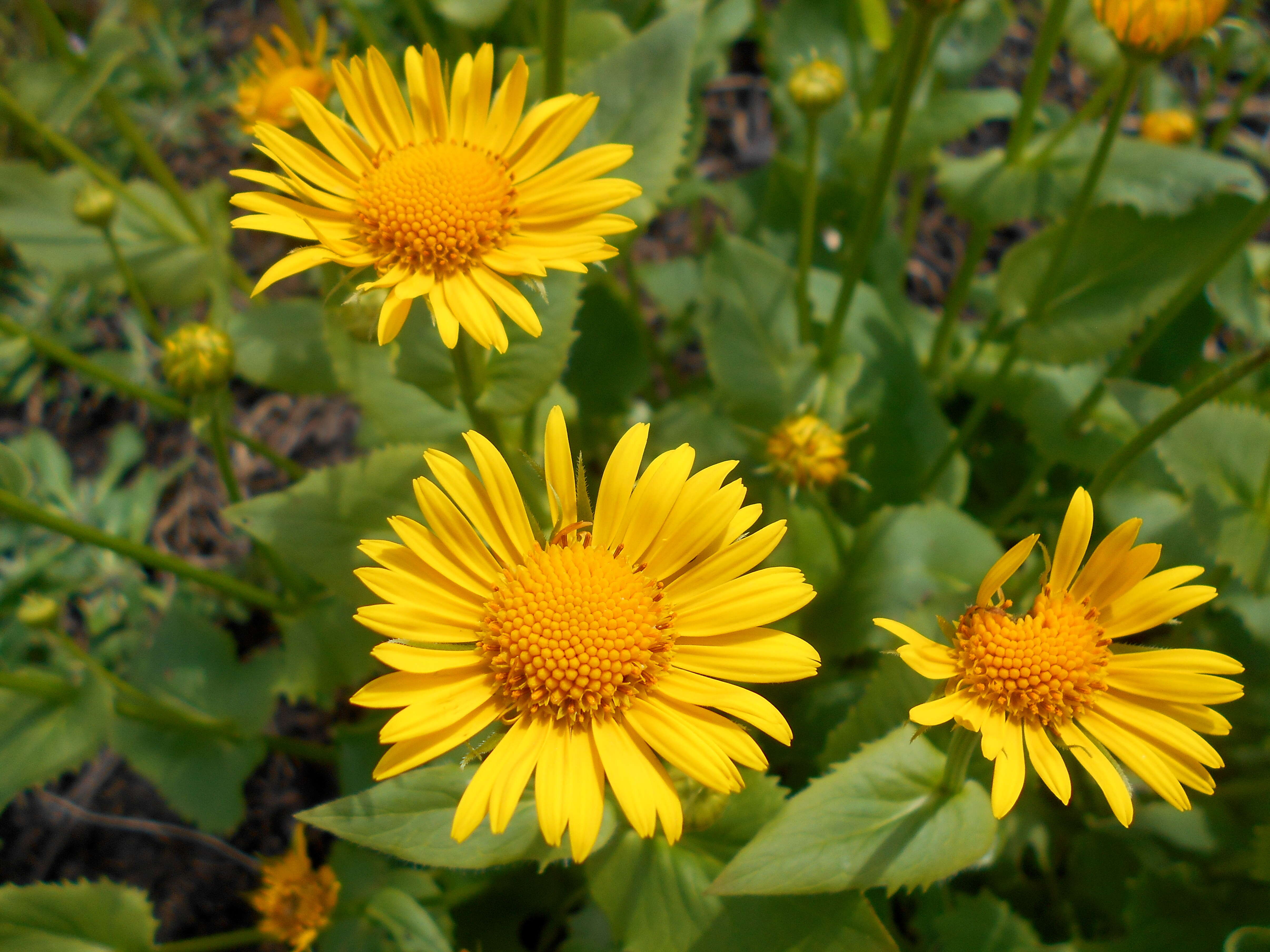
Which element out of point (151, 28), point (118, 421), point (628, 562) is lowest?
point (628, 562)

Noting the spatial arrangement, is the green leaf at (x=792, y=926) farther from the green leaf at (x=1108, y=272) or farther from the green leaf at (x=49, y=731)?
the green leaf at (x=1108, y=272)

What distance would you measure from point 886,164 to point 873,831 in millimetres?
1411

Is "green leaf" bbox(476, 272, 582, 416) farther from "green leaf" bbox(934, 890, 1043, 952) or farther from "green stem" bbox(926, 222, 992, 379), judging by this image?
"green leaf" bbox(934, 890, 1043, 952)

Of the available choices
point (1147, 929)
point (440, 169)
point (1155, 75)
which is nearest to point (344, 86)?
point (440, 169)

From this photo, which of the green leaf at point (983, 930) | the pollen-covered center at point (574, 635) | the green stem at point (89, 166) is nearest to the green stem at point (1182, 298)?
the green leaf at point (983, 930)

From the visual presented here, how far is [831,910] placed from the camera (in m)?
1.66

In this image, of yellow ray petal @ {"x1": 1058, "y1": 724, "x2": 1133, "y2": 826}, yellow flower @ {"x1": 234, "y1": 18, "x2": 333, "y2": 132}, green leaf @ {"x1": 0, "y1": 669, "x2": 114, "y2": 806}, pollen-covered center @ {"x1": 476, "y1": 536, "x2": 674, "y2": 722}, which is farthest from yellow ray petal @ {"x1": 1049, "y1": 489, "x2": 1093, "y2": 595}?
yellow flower @ {"x1": 234, "y1": 18, "x2": 333, "y2": 132}

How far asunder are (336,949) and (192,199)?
8.82 ft

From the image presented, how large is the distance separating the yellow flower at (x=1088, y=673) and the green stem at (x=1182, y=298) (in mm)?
853

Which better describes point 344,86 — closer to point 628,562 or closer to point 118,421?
point 628,562

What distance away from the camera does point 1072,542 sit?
1.59 metres

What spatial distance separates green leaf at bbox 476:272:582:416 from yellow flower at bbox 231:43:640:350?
26cm

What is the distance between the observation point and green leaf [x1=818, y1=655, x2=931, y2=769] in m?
1.95

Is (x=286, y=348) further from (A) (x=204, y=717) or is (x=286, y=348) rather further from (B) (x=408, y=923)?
(B) (x=408, y=923)
